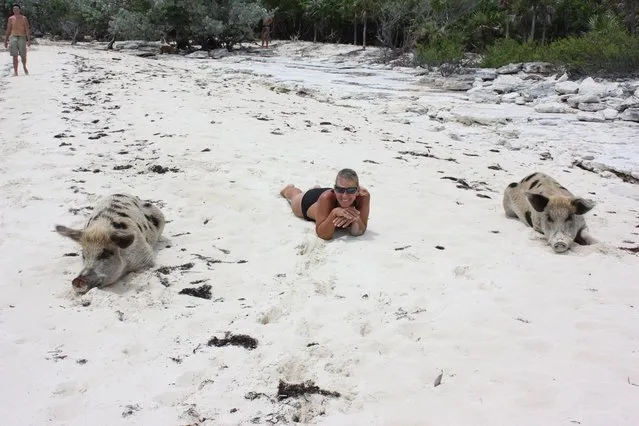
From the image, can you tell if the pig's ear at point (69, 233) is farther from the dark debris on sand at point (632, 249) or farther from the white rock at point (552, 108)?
the white rock at point (552, 108)

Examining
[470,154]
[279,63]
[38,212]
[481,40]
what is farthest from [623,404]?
[481,40]

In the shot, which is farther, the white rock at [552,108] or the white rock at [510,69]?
the white rock at [510,69]

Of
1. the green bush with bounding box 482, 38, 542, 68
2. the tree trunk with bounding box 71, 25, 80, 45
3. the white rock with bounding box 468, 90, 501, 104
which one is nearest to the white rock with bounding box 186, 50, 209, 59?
the tree trunk with bounding box 71, 25, 80, 45

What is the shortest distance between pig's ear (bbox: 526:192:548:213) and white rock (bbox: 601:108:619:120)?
27.7 feet

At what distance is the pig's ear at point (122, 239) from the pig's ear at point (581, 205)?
4589mm

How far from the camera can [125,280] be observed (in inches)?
197

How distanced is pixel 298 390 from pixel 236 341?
76 centimetres

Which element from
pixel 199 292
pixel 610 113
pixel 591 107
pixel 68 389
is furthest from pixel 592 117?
pixel 68 389

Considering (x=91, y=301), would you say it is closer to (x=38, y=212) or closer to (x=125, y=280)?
(x=125, y=280)

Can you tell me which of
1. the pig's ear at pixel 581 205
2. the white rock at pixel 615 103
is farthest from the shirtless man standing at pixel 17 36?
the pig's ear at pixel 581 205

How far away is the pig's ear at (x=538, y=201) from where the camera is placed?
606cm

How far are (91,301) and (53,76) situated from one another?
15.2 metres

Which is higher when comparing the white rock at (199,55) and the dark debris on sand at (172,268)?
the white rock at (199,55)

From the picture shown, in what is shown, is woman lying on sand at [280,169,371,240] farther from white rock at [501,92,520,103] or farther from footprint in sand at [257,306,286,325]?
white rock at [501,92,520,103]
